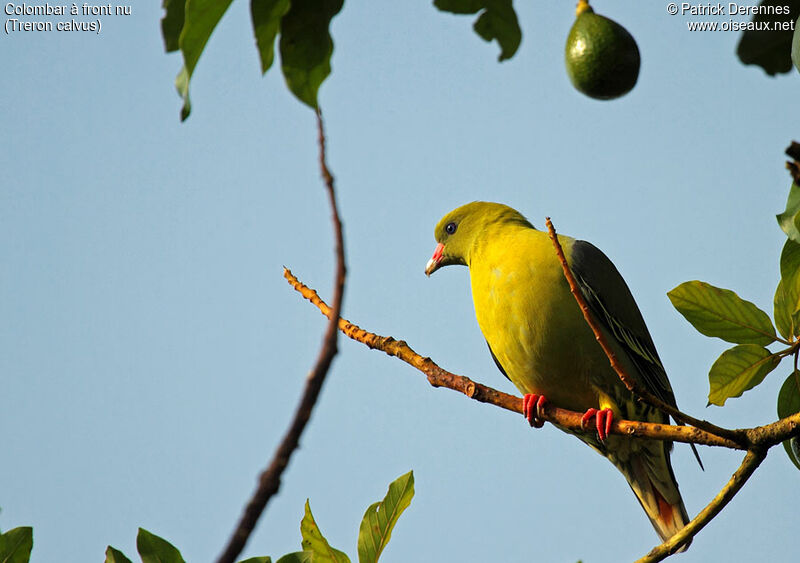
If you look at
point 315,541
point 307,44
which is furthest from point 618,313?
point 307,44

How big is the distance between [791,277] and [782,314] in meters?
0.11

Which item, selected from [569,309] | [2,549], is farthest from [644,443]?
[2,549]

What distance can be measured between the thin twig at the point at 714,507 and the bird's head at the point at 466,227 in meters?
2.09

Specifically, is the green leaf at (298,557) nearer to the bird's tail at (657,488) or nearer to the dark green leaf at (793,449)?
the dark green leaf at (793,449)

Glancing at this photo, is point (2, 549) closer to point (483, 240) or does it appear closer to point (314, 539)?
point (314, 539)

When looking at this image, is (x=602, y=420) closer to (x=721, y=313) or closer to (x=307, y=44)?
(x=721, y=313)

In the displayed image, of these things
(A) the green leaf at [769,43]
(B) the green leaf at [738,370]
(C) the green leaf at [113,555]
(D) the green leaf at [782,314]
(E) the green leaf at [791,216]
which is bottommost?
(C) the green leaf at [113,555]

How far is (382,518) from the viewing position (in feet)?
7.29

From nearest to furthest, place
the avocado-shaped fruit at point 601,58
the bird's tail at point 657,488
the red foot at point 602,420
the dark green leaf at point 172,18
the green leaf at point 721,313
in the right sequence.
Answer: the dark green leaf at point 172,18, the avocado-shaped fruit at point 601,58, the green leaf at point 721,313, the red foot at point 602,420, the bird's tail at point 657,488

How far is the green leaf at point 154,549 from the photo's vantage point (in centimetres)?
213

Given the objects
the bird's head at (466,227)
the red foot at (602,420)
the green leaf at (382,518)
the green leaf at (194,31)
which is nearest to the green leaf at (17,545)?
the green leaf at (382,518)

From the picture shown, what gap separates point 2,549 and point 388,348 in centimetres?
111

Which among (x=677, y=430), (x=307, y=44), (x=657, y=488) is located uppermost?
(x=307, y=44)

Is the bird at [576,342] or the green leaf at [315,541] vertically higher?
the bird at [576,342]
